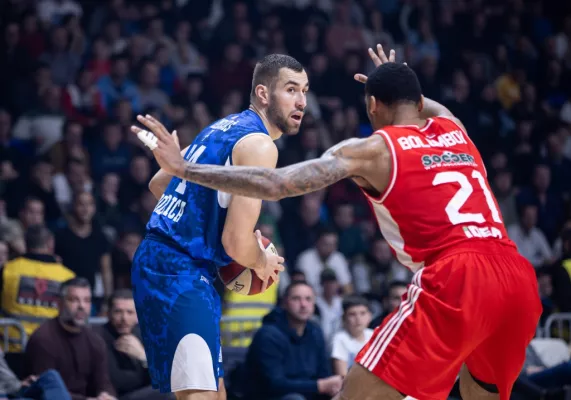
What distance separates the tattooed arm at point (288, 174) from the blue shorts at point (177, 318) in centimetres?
55

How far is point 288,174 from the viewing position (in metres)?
4.52

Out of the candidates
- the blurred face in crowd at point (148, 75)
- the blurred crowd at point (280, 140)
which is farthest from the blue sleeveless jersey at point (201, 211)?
the blurred face in crowd at point (148, 75)

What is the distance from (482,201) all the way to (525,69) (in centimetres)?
1183

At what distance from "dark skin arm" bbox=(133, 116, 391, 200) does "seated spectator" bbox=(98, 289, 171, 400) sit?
412 centimetres

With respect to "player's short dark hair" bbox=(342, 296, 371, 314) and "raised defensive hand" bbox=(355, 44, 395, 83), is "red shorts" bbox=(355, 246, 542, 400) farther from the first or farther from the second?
"player's short dark hair" bbox=(342, 296, 371, 314)

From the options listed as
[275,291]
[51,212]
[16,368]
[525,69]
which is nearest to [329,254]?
[275,291]

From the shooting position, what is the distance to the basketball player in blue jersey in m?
4.69

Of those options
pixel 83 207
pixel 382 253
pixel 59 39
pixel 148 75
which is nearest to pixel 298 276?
pixel 382 253

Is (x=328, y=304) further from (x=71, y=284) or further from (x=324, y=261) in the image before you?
(x=71, y=284)

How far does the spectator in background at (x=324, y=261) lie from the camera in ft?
37.5

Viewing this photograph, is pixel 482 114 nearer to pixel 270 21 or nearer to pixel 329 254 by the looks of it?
pixel 270 21

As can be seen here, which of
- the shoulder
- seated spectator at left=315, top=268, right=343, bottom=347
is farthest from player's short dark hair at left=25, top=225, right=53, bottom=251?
the shoulder

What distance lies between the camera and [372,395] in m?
4.48

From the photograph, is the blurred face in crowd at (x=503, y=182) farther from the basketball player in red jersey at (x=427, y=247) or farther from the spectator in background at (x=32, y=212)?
the basketball player in red jersey at (x=427, y=247)
